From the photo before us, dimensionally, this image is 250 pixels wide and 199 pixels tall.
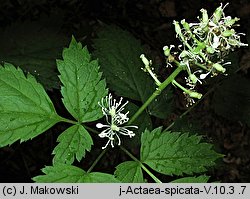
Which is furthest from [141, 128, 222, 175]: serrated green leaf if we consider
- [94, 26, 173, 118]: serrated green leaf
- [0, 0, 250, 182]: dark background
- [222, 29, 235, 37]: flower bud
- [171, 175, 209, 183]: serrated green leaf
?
[0, 0, 250, 182]: dark background

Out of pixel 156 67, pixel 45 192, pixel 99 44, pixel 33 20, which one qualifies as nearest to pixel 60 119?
pixel 45 192

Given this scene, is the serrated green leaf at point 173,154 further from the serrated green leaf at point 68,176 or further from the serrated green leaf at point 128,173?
the serrated green leaf at point 68,176

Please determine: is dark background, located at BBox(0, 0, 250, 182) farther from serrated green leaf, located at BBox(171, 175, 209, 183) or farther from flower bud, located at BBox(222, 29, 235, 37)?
flower bud, located at BBox(222, 29, 235, 37)

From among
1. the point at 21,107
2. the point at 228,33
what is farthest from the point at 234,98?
the point at 21,107

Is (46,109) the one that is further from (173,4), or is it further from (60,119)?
(173,4)

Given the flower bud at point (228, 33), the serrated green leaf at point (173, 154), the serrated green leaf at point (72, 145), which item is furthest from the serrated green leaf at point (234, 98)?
the serrated green leaf at point (72, 145)

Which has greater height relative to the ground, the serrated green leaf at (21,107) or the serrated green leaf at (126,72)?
the serrated green leaf at (126,72)
